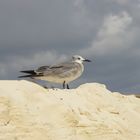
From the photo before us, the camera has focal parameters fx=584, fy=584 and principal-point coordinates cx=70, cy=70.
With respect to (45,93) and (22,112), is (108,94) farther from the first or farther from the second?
(22,112)

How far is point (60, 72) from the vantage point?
1920 cm

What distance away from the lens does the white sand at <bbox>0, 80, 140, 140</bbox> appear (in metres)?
13.1

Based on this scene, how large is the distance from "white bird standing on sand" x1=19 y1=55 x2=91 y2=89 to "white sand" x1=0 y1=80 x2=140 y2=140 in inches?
131

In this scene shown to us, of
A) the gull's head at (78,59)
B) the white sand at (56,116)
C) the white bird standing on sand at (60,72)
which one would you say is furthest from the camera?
the gull's head at (78,59)

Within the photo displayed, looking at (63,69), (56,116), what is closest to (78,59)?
(63,69)

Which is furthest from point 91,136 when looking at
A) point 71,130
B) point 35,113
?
point 35,113

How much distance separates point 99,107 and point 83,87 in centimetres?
111

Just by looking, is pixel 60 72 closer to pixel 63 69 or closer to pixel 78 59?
pixel 63 69

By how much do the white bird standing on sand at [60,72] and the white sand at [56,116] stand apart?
332cm

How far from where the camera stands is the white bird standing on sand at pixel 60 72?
19013mm

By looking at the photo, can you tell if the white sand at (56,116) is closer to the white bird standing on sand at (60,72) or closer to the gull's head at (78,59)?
the white bird standing on sand at (60,72)

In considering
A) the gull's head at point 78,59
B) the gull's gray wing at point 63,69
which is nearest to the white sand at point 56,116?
the gull's gray wing at point 63,69

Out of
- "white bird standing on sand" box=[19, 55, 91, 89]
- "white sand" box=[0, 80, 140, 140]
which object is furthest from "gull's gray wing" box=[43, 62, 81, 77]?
"white sand" box=[0, 80, 140, 140]

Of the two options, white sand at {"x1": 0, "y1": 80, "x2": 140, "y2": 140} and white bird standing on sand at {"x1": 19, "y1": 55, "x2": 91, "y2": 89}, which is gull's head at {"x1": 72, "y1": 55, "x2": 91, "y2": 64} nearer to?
white bird standing on sand at {"x1": 19, "y1": 55, "x2": 91, "y2": 89}
